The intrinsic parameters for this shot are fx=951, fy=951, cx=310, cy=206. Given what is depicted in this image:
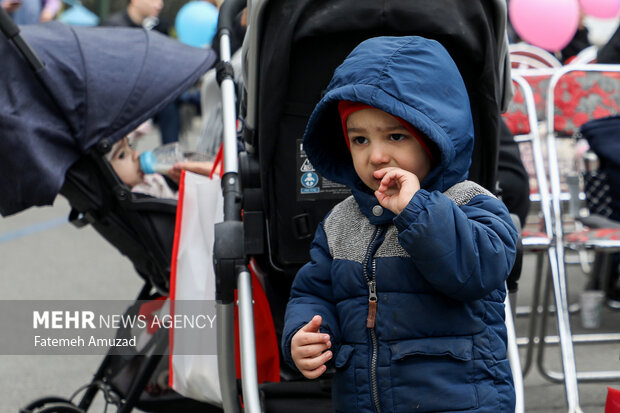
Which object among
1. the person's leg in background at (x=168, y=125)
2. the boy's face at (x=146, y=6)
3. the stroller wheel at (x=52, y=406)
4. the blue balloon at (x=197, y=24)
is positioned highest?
the blue balloon at (x=197, y=24)

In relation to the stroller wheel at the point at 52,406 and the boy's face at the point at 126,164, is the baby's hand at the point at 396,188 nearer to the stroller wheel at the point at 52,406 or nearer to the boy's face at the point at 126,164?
the boy's face at the point at 126,164

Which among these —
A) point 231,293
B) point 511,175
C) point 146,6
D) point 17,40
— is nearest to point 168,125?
point 146,6

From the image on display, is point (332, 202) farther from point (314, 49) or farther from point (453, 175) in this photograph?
point (453, 175)

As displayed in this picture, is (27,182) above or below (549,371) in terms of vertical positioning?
above

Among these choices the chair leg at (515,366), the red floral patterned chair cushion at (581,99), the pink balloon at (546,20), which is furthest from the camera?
the pink balloon at (546,20)

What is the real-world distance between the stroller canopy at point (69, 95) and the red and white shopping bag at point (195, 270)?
40 cm

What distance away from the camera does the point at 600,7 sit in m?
8.65

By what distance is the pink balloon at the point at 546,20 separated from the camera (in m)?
7.72

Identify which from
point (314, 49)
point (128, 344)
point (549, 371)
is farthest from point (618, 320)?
point (314, 49)

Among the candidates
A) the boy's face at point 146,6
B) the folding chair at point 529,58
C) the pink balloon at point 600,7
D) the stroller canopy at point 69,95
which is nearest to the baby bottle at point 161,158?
the stroller canopy at point 69,95

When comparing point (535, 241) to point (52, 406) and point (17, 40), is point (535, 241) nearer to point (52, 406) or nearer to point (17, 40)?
point (52, 406)

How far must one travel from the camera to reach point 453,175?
2.19 meters

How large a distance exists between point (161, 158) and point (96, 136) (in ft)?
1.24

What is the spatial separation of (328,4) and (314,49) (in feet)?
0.49
